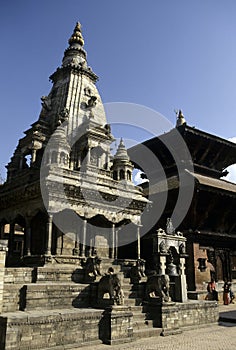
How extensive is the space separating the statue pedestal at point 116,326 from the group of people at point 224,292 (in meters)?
11.3

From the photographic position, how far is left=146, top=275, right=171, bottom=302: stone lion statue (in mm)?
14070

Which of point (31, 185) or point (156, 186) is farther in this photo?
point (156, 186)

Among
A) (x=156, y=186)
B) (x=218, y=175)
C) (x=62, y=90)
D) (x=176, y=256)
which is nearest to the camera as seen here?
(x=176, y=256)

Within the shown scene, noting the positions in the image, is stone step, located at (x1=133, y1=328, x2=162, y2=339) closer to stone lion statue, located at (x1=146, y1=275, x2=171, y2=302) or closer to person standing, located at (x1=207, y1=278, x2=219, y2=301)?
stone lion statue, located at (x1=146, y1=275, x2=171, y2=302)

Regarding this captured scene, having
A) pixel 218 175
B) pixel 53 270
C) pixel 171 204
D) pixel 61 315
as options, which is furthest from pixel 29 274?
pixel 218 175

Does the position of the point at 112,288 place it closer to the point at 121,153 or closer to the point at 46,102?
the point at 121,153

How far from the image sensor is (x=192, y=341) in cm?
1209

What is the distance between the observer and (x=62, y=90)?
24062 mm

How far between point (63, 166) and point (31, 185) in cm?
213

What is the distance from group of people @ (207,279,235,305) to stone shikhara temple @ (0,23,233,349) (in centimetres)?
42

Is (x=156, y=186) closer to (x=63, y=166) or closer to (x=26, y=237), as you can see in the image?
(x=63, y=166)

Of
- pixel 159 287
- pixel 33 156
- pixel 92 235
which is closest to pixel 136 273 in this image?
pixel 159 287

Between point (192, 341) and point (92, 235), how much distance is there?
32.6 ft

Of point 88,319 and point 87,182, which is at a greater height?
point 87,182
